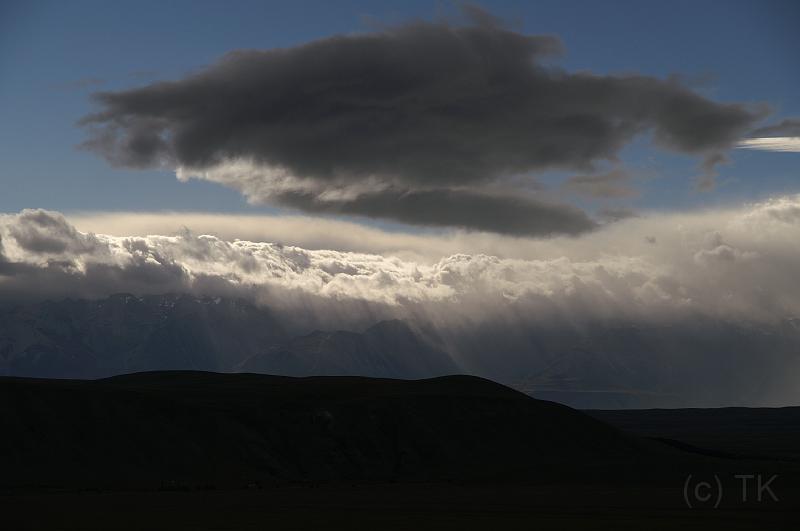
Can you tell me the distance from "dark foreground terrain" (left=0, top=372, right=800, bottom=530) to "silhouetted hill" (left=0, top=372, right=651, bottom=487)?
33 cm

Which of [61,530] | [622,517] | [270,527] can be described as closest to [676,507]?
[622,517]

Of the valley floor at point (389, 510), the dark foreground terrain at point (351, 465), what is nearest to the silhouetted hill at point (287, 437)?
the dark foreground terrain at point (351, 465)

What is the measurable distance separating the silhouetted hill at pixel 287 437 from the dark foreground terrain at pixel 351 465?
329mm

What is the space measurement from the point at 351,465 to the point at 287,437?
40.8ft

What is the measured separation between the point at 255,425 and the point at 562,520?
84.9 m

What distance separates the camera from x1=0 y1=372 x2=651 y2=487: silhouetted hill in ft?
441

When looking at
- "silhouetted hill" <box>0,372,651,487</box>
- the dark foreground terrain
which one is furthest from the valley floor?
"silhouetted hill" <box>0,372,651,487</box>

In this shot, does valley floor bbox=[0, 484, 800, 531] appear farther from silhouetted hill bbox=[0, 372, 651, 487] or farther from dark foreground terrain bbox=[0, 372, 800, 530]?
silhouetted hill bbox=[0, 372, 651, 487]

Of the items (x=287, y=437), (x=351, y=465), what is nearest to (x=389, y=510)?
(x=351, y=465)

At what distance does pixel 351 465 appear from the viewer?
147 meters

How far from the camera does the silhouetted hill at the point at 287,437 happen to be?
13450 centimetres

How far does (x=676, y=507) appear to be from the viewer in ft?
292

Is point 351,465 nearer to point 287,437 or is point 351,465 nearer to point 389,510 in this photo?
point 287,437

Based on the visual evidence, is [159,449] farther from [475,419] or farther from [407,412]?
[475,419]
